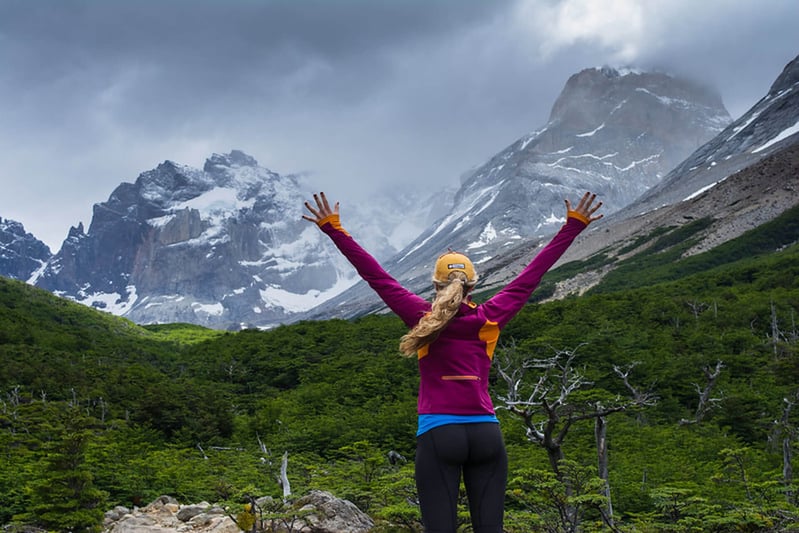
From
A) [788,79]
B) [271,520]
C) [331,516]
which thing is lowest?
[331,516]

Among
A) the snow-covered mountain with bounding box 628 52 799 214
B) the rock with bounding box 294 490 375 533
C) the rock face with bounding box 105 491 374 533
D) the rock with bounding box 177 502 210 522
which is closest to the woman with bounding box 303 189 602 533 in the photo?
the rock face with bounding box 105 491 374 533

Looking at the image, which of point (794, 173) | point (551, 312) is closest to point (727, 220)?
point (794, 173)

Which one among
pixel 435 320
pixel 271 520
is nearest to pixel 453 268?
pixel 435 320

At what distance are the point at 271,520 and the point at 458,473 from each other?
26.5 ft

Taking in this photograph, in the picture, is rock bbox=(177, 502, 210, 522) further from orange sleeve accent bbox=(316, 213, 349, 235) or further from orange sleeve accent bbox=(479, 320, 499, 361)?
orange sleeve accent bbox=(479, 320, 499, 361)

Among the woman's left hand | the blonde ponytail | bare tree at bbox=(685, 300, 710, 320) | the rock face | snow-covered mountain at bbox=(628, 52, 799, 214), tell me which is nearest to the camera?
the blonde ponytail

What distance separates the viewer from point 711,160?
15738 cm

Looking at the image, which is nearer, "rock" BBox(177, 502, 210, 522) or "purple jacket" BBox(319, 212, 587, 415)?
"purple jacket" BBox(319, 212, 587, 415)

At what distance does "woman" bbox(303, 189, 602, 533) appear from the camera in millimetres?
3807

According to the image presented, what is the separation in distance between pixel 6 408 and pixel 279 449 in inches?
377

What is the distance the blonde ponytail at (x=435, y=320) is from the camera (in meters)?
3.76

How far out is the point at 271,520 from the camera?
36.2 ft

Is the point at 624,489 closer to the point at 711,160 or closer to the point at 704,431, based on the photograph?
the point at 704,431

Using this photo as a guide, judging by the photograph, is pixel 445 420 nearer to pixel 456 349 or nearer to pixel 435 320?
Result: pixel 456 349
